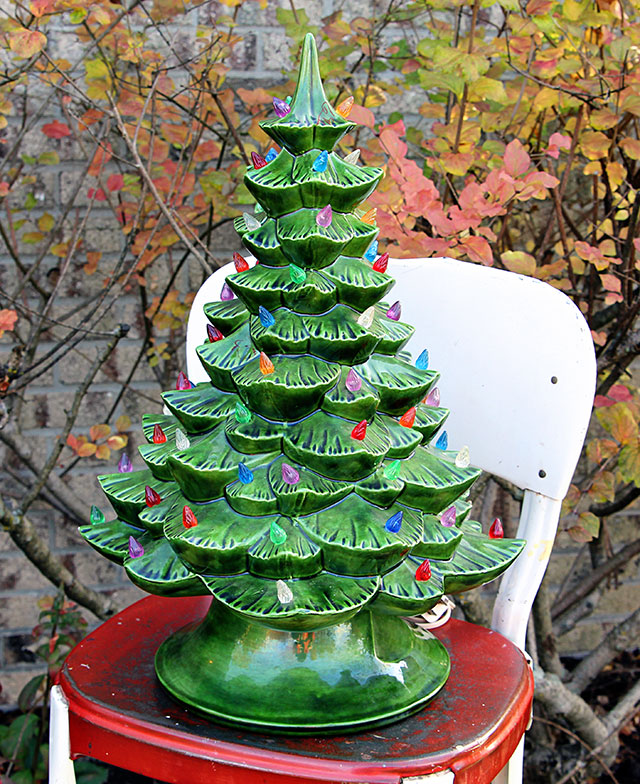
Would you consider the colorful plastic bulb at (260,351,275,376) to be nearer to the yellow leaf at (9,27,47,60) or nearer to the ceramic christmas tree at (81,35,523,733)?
the ceramic christmas tree at (81,35,523,733)

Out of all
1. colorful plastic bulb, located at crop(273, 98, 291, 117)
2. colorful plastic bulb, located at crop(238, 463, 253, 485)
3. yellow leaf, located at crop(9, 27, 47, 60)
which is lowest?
colorful plastic bulb, located at crop(238, 463, 253, 485)

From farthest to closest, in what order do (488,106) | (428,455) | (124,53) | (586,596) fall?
(586,596), (488,106), (124,53), (428,455)

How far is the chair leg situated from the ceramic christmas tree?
97mm

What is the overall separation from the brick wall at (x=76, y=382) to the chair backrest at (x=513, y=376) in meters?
0.68

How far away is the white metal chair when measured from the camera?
94 centimetres

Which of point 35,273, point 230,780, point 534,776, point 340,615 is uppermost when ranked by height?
point 35,273

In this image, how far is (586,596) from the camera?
168cm

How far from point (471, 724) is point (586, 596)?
40.6 inches

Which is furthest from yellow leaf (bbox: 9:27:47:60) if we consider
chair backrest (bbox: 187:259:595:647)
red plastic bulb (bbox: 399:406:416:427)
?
red plastic bulb (bbox: 399:406:416:427)

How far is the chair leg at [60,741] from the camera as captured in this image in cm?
77

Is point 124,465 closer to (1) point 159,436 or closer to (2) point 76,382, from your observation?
(1) point 159,436

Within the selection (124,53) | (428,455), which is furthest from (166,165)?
(428,455)

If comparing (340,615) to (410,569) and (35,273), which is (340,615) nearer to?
(410,569)

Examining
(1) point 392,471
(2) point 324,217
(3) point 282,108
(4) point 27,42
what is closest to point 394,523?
(1) point 392,471
